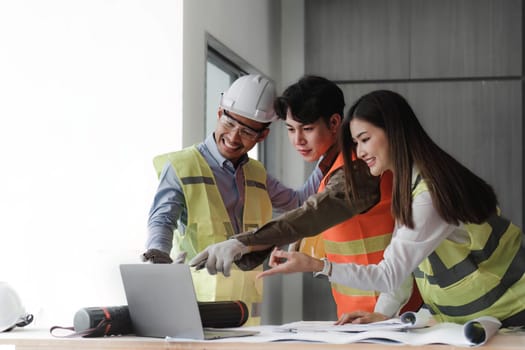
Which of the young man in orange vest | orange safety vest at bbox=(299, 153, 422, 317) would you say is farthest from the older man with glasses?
orange safety vest at bbox=(299, 153, 422, 317)

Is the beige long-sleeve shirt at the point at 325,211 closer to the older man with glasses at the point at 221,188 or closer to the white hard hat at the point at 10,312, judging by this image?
the older man with glasses at the point at 221,188

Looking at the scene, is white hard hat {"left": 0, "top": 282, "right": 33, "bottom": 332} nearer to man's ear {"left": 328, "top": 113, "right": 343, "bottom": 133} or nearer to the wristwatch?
the wristwatch

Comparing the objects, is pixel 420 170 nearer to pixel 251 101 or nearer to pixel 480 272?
pixel 480 272

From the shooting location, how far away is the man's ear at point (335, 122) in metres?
2.78

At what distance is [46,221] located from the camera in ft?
12.5

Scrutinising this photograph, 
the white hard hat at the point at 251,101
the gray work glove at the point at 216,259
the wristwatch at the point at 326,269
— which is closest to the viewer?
the wristwatch at the point at 326,269

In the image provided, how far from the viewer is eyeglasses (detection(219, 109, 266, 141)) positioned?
2977mm

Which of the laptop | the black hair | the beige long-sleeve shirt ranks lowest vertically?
the laptop

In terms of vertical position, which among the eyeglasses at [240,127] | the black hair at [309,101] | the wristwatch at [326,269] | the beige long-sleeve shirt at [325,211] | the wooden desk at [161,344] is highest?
the black hair at [309,101]

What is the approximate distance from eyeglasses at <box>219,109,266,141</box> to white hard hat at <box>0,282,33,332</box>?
1.01m

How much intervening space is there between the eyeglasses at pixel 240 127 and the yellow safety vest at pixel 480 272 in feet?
3.27

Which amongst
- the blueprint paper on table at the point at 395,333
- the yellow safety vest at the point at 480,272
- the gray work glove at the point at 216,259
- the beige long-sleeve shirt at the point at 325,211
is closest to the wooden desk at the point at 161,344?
the blueprint paper on table at the point at 395,333

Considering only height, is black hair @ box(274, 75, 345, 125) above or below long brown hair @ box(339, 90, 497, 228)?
above

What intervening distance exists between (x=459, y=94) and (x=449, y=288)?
12.3 ft
